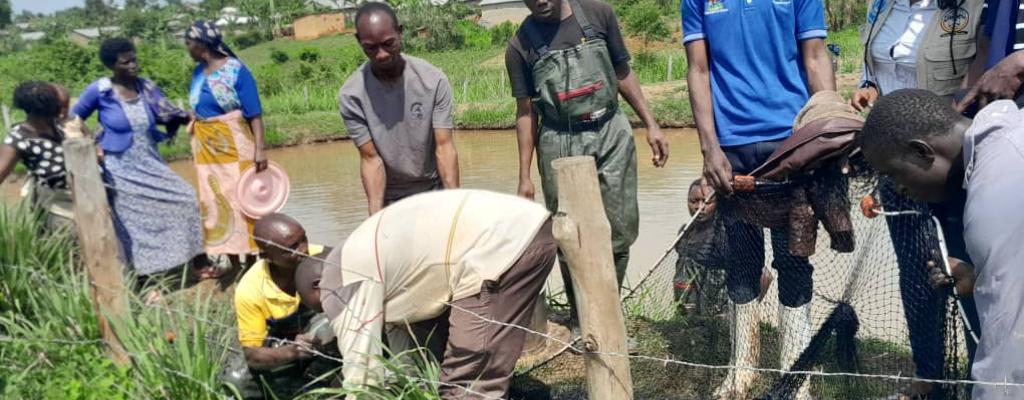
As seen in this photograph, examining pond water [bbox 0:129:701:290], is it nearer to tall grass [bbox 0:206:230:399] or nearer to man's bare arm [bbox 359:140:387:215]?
tall grass [bbox 0:206:230:399]

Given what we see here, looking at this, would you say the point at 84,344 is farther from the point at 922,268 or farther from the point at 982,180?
the point at 982,180

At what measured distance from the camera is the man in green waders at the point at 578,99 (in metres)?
4.27

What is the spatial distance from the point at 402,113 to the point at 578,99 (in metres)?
0.83

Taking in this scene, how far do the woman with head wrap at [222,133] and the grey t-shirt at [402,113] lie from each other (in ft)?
5.85

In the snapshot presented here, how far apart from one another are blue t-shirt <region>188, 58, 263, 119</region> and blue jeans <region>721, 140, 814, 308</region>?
3.40m

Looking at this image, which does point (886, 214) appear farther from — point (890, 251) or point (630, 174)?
point (630, 174)

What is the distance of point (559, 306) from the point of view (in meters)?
5.33

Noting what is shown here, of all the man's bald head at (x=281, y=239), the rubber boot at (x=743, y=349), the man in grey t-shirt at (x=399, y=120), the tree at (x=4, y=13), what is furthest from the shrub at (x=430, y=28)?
the tree at (x=4, y=13)

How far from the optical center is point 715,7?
375 centimetres

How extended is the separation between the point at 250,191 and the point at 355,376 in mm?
3231

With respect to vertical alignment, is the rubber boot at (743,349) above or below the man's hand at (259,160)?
below

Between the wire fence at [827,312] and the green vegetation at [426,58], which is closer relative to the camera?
the wire fence at [827,312]

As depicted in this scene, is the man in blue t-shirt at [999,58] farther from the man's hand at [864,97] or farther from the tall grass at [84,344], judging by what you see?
the tall grass at [84,344]

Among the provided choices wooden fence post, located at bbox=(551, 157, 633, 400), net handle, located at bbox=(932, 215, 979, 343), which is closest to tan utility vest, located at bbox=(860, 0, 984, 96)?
net handle, located at bbox=(932, 215, 979, 343)
